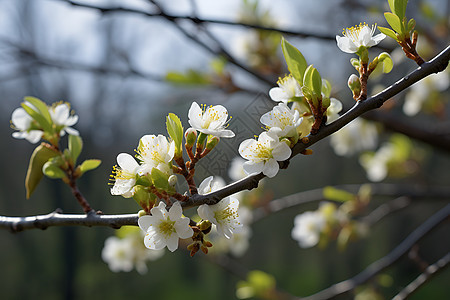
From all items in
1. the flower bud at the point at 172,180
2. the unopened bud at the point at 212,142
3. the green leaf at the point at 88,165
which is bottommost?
the flower bud at the point at 172,180

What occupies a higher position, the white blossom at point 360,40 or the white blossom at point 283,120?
the white blossom at point 360,40

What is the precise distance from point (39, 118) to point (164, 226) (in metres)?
0.29

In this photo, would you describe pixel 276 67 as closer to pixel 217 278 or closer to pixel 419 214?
pixel 419 214

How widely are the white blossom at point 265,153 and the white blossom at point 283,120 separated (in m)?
0.01

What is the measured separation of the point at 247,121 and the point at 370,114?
0.47 m

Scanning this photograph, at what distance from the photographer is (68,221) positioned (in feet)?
1.72

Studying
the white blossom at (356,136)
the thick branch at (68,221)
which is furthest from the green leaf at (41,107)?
the white blossom at (356,136)

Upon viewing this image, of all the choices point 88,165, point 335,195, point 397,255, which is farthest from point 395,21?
point 335,195

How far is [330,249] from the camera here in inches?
267

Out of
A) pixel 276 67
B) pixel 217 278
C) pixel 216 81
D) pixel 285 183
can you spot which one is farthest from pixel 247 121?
pixel 217 278

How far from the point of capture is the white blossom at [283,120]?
46 centimetres

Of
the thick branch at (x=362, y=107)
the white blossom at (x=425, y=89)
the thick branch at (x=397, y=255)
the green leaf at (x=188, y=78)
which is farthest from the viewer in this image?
the white blossom at (x=425, y=89)

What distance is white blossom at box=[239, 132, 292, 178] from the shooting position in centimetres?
46

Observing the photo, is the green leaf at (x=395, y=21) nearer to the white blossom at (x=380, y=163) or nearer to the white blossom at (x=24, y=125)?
the white blossom at (x=24, y=125)
